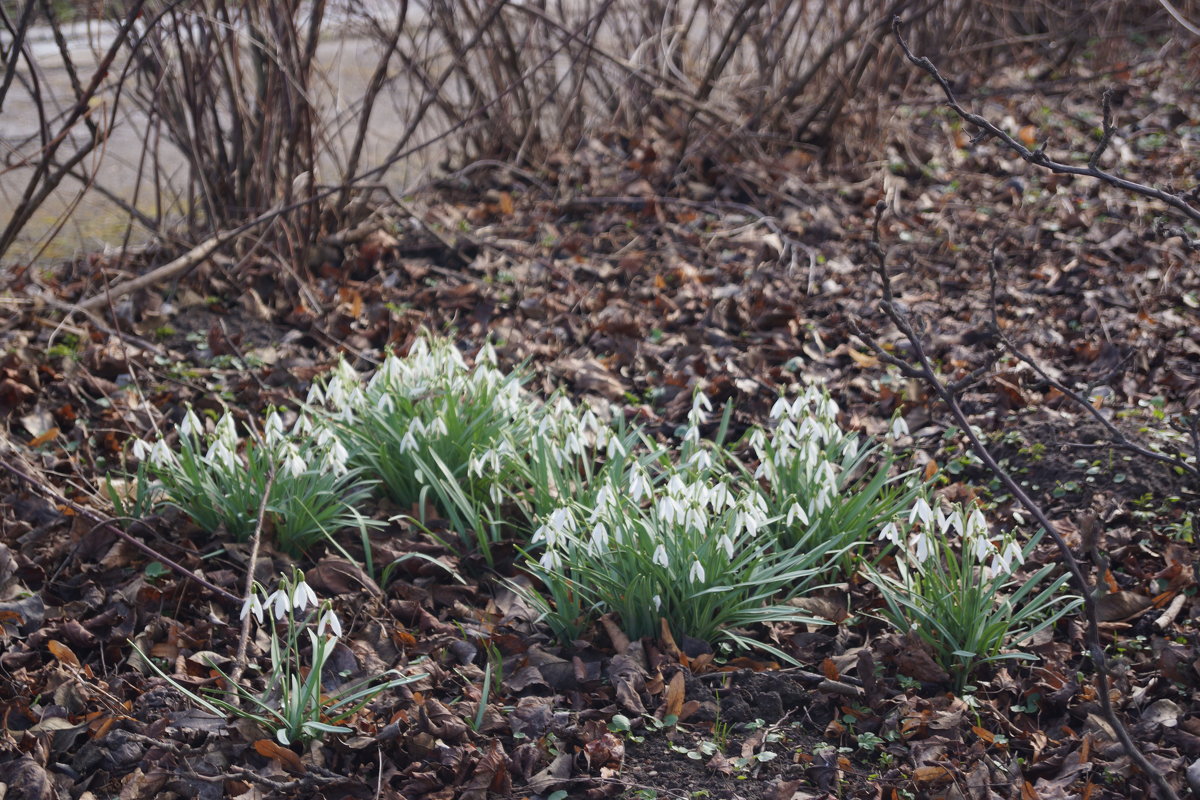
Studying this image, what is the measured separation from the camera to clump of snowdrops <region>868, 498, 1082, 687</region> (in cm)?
229

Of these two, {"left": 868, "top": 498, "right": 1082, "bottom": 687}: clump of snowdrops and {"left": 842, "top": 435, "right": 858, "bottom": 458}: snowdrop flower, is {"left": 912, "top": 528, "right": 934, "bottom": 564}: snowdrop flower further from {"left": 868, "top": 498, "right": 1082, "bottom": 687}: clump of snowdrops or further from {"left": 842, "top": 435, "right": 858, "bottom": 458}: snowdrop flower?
{"left": 842, "top": 435, "right": 858, "bottom": 458}: snowdrop flower

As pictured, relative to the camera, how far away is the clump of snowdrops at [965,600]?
2.29 meters

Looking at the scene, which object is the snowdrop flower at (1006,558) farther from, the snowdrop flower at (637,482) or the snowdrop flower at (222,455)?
Answer: the snowdrop flower at (222,455)

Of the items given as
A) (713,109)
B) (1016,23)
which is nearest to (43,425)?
(713,109)

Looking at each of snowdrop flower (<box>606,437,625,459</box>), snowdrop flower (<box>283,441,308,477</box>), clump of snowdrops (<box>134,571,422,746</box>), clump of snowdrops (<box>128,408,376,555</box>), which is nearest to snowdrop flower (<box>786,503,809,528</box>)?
snowdrop flower (<box>606,437,625,459</box>)

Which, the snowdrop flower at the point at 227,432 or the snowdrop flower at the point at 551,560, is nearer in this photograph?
the snowdrop flower at the point at 551,560

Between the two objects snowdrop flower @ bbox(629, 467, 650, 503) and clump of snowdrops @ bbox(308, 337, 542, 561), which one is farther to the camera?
clump of snowdrops @ bbox(308, 337, 542, 561)

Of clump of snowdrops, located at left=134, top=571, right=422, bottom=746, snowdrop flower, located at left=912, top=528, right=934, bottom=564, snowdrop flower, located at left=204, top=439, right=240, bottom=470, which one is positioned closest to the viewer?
clump of snowdrops, located at left=134, top=571, right=422, bottom=746

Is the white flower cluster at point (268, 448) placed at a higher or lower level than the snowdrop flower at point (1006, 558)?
higher

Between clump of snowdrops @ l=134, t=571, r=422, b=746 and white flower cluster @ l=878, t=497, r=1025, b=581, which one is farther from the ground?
white flower cluster @ l=878, t=497, r=1025, b=581

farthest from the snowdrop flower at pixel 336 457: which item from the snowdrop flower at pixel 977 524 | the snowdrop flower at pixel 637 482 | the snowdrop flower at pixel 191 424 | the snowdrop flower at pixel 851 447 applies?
the snowdrop flower at pixel 977 524

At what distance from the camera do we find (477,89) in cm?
517

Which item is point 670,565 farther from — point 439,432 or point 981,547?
point 439,432

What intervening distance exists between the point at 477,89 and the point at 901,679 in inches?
151
